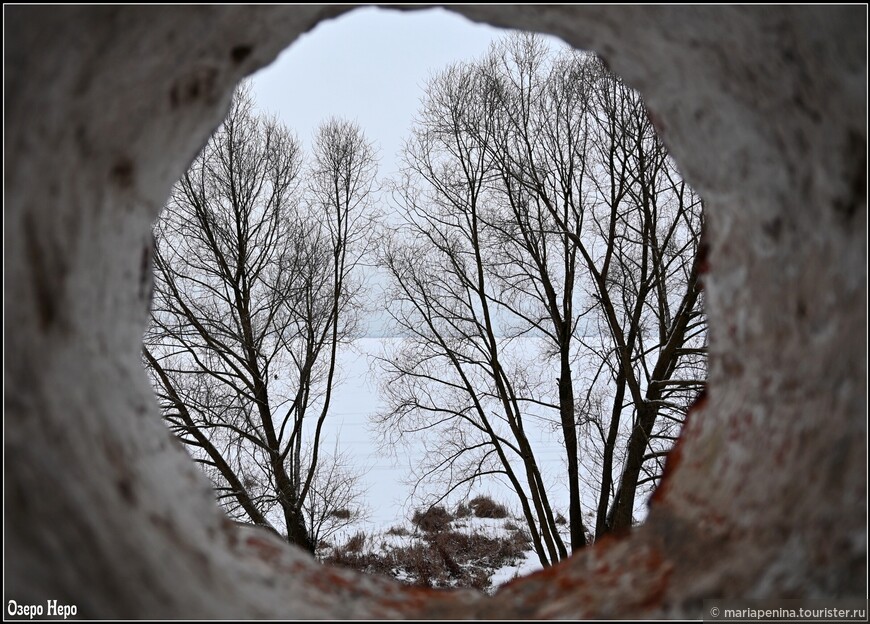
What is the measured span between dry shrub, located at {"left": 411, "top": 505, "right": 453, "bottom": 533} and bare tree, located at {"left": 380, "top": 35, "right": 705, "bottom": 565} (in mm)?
2389

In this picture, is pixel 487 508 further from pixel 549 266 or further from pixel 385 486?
pixel 549 266

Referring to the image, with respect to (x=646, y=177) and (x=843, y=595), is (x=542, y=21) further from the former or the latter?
(x=646, y=177)

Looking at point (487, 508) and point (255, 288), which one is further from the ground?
point (255, 288)

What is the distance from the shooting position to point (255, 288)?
8.61 meters

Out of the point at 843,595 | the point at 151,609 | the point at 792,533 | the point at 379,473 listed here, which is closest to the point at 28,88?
the point at 151,609

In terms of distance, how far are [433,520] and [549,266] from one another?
619cm

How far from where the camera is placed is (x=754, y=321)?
1.40 meters

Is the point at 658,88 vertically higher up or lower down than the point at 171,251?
lower down

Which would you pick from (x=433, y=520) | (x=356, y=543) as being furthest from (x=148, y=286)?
(x=433, y=520)

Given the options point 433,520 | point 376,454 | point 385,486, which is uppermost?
point 376,454

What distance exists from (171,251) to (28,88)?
26.1 feet

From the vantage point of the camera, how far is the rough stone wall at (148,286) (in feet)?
2.72

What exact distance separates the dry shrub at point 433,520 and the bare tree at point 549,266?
2.39m

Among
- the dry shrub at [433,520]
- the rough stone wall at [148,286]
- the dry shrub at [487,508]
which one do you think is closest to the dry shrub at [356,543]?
the dry shrub at [433,520]
